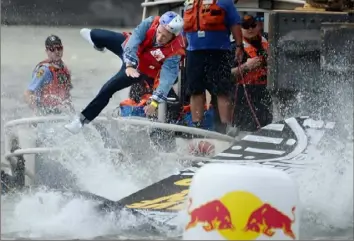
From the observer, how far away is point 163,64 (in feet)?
34.1

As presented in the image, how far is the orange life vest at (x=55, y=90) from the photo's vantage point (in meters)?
11.4

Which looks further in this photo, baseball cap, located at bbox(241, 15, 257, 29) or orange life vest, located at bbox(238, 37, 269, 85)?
baseball cap, located at bbox(241, 15, 257, 29)

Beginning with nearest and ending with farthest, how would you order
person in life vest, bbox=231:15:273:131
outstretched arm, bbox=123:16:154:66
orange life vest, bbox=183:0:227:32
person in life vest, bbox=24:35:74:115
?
outstretched arm, bbox=123:16:154:66, orange life vest, bbox=183:0:227:32, person in life vest, bbox=231:15:273:131, person in life vest, bbox=24:35:74:115

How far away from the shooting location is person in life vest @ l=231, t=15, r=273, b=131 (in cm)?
1123

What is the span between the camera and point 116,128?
10719 millimetres

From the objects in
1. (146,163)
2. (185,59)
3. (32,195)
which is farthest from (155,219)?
(185,59)

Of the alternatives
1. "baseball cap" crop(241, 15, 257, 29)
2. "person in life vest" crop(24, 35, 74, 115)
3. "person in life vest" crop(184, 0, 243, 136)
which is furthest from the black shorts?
"person in life vest" crop(24, 35, 74, 115)

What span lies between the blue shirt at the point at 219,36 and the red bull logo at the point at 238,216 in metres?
4.53

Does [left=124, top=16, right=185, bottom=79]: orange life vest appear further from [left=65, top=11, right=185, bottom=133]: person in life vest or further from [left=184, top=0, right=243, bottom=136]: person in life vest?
[left=184, top=0, right=243, bottom=136]: person in life vest

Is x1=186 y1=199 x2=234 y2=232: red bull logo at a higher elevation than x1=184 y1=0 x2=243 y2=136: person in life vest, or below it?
below

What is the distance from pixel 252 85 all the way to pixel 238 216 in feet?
17.7

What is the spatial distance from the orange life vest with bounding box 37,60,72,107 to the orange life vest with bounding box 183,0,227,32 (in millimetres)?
1502

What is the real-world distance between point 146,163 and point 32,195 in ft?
4.94

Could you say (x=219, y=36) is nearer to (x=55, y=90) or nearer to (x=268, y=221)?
(x=55, y=90)
